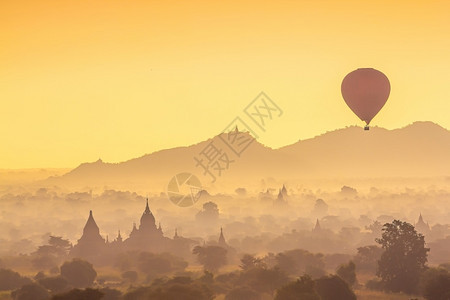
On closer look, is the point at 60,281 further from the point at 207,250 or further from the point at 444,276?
the point at 444,276

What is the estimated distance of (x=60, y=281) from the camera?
104062mm

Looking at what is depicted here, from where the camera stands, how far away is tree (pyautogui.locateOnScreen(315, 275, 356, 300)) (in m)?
82.6

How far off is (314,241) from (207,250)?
48.7 m

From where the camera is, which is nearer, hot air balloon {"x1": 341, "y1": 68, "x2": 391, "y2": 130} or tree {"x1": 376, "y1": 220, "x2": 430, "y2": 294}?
tree {"x1": 376, "y1": 220, "x2": 430, "y2": 294}

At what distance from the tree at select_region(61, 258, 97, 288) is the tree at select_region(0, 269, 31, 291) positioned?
20.0 ft

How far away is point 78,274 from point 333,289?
43.2 meters

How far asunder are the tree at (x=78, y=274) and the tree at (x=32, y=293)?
1572 cm

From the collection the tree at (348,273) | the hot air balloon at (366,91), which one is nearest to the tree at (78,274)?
the tree at (348,273)

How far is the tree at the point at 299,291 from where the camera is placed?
7300 cm

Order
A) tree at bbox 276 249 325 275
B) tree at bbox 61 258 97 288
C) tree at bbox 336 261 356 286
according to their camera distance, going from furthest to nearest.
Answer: tree at bbox 276 249 325 275 < tree at bbox 61 258 97 288 < tree at bbox 336 261 356 286

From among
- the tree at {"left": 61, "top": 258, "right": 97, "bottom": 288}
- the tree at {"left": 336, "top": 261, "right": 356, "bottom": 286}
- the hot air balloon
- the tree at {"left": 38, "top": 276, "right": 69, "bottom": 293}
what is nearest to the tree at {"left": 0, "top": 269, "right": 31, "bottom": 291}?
the tree at {"left": 61, "top": 258, "right": 97, "bottom": 288}

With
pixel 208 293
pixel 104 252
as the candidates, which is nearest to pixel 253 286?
pixel 208 293

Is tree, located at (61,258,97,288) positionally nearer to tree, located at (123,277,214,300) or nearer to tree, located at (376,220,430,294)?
tree, located at (123,277,214,300)

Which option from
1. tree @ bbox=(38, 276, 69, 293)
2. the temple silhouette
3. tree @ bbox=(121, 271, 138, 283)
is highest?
the temple silhouette
